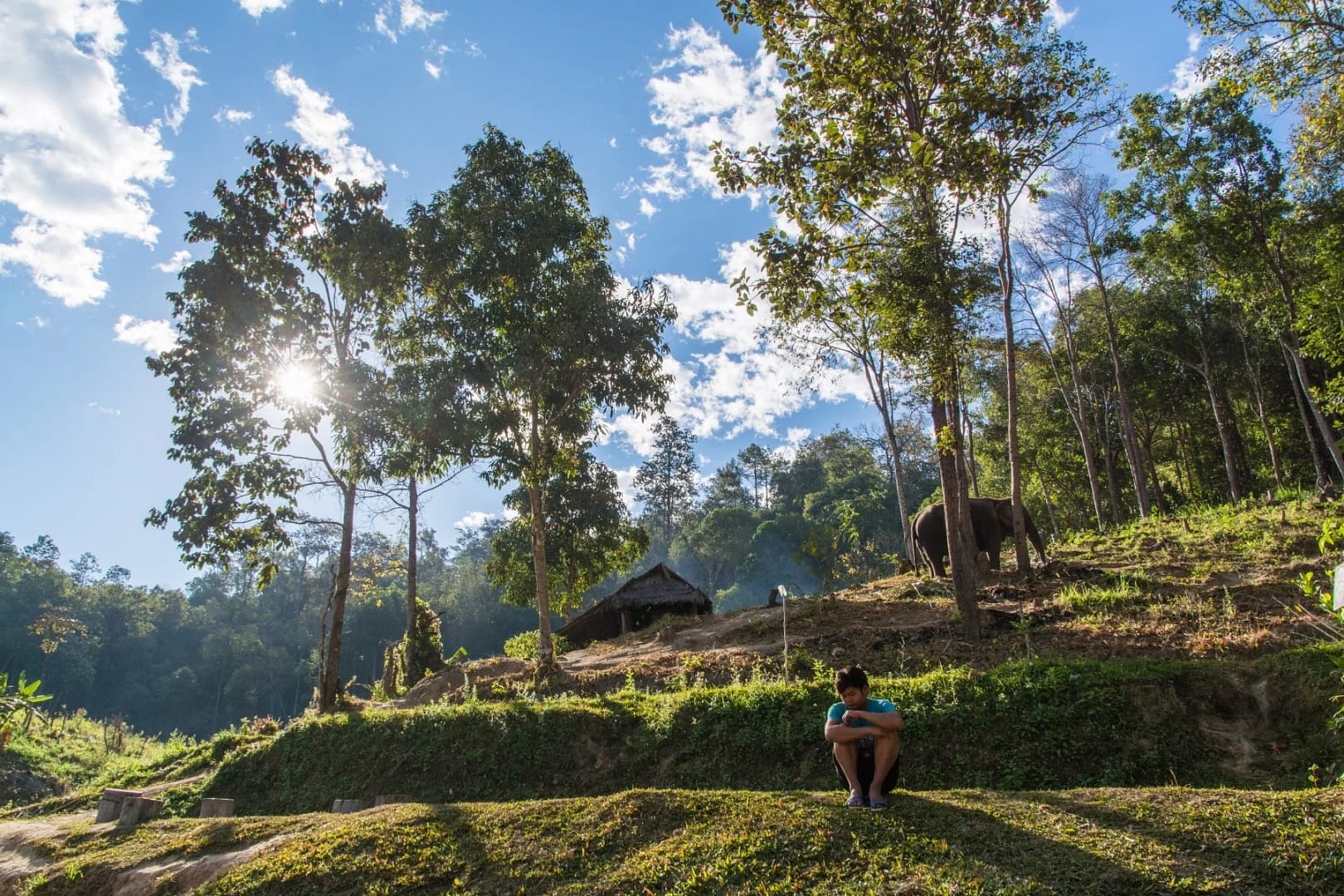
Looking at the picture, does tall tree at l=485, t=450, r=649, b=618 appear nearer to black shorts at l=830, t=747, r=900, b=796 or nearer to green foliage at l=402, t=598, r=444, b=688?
green foliage at l=402, t=598, r=444, b=688

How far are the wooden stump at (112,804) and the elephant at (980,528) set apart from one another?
14960 millimetres

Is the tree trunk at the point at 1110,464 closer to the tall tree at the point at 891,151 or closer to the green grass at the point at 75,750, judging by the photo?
the tall tree at the point at 891,151

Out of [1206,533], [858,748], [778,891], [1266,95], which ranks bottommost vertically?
[778,891]

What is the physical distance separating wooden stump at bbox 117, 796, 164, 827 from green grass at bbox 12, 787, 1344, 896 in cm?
104

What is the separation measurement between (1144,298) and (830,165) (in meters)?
20.8

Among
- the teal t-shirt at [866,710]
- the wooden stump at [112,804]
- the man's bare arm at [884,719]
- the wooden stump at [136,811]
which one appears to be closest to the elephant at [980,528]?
the teal t-shirt at [866,710]

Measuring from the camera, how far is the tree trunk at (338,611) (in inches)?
529

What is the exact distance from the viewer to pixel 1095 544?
18391mm

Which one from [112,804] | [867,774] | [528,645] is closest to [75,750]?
[528,645]

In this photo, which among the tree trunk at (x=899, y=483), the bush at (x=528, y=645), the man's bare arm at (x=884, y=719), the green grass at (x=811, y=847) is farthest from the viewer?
the bush at (x=528, y=645)

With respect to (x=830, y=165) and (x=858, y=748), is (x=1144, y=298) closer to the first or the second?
(x=830, y=165)

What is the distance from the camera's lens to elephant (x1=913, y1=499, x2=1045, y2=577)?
54.0 feet

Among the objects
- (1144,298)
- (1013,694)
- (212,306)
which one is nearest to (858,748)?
(1013,694)

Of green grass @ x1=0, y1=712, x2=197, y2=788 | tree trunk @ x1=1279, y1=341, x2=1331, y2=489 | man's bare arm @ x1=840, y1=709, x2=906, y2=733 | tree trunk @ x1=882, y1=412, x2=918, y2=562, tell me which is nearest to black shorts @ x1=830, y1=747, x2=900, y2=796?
man's bare arm @ x1=840, y1=709, x2=906, y2=733
